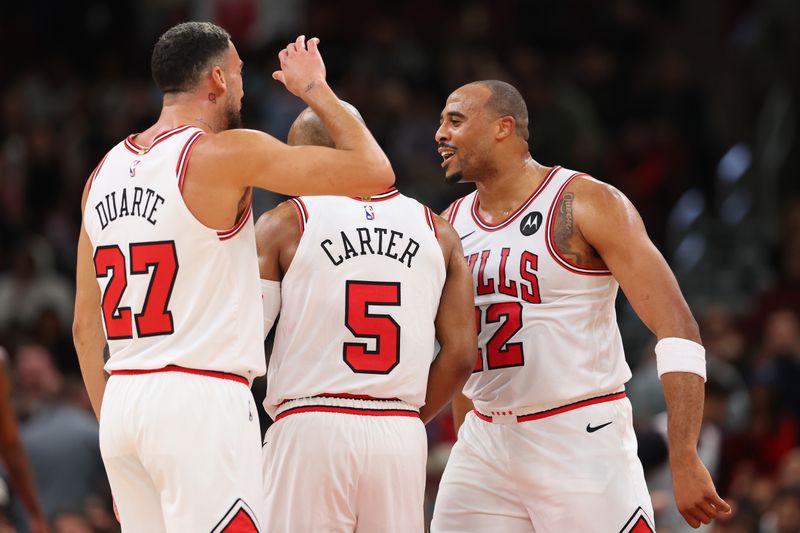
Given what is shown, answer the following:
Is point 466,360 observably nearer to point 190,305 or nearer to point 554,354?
point 554,354

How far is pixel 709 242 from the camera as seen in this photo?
14.8m

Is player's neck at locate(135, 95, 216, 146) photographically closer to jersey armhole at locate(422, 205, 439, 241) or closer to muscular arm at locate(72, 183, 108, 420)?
muscular arm at locate(72, 183, 108, 420)

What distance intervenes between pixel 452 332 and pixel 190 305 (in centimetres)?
141

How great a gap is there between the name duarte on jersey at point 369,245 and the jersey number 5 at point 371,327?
0.13 metres

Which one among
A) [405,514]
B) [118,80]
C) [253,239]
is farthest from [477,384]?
[118,80]

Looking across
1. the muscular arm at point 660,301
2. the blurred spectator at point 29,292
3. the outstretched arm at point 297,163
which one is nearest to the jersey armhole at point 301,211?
the outstretched arm at point 297,163

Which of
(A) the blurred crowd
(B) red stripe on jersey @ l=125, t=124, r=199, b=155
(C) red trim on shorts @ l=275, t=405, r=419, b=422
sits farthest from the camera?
(A) the blurred crowd

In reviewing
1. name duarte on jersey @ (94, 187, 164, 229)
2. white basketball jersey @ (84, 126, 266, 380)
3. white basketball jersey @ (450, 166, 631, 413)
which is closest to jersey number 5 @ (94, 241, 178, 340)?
white basketball jersey @ (84, 126, 266, 380)

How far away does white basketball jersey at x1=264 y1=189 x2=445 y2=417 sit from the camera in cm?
573

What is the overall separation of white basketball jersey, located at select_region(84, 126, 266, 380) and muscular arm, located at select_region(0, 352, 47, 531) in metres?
2.88

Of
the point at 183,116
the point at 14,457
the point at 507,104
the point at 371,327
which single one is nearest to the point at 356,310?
the point at 371,327

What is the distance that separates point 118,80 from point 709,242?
25.7 ft

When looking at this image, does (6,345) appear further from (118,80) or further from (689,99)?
(689,99)

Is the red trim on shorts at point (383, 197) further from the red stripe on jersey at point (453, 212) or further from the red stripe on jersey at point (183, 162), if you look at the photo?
the red stripe on jersey at point (183, 162)
